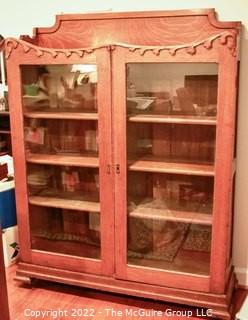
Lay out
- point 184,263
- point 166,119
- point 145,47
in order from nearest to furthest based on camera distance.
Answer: point 145,47, point 166,119, point 184,263

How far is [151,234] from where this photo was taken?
8.00ft

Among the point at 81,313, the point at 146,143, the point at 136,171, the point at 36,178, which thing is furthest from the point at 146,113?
the point at 81,313

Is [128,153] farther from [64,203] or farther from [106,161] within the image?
[64,203]

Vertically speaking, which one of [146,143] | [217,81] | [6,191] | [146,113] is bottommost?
[6,191]

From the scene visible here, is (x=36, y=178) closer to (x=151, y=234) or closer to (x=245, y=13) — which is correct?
(x=151, y=234)

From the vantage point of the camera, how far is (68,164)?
7.93 feet

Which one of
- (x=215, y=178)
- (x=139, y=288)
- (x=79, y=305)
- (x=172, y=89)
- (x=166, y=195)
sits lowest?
(x=79, y=305)

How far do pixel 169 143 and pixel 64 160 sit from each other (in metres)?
0.66

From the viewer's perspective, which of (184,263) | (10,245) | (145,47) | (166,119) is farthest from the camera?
(10,245)

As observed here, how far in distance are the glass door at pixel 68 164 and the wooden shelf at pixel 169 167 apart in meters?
0.17

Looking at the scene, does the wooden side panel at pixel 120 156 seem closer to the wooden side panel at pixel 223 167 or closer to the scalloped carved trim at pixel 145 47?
the scalloped carved trim at pixel 145 47

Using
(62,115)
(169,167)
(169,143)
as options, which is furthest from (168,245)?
(62,115)

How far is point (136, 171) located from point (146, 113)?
1.13 feet

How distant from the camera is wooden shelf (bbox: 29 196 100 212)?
2.44 metres
